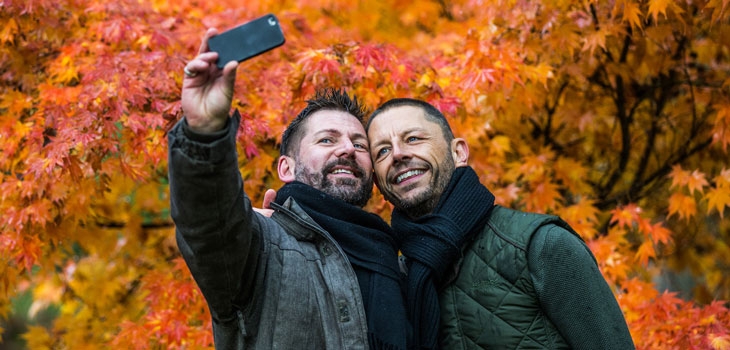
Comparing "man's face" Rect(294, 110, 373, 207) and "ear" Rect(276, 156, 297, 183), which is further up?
"man's face" Rect(294, 110, 373, 207)

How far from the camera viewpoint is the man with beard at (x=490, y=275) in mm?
2342

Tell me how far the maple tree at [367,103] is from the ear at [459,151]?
0.92m

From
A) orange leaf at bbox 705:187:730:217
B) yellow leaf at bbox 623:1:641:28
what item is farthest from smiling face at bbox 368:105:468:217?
orange leaf at bbox 705:187:730:217

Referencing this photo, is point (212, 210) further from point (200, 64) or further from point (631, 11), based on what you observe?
point (631, 11)

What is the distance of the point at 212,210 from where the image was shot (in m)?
1.96

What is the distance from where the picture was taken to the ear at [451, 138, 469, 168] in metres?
2.93

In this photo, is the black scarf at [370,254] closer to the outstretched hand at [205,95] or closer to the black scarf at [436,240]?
the black scarf at [436,240]

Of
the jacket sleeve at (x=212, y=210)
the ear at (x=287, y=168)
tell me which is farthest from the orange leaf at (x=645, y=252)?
the jacket sleeve at (x=212, y=210)

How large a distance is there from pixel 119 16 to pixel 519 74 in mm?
2496

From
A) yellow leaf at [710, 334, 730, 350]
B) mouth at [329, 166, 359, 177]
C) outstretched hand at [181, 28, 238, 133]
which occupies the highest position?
outstretched hand at [181, 28, 238, 133]

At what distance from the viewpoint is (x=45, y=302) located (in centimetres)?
682

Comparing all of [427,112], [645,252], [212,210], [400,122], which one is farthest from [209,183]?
[645,252]

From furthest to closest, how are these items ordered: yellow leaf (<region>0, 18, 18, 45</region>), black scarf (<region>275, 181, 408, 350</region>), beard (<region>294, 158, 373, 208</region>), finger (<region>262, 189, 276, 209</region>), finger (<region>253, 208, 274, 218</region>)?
yellow leaf (<region>0, 18, 18, 45</region>) → finger (<region>262, 189, 276, 209</region>) → beard (<region>294, 158, 373, 208</region>) → finger (<region>253, 208, 274, 218</region>) → black scarf (<region>275, 181, 408, 350</region>)

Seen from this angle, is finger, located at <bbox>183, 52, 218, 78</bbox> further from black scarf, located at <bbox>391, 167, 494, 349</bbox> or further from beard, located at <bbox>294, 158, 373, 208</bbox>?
black scarf, located at <bbox>391, 167, 494, 349</bbox>
